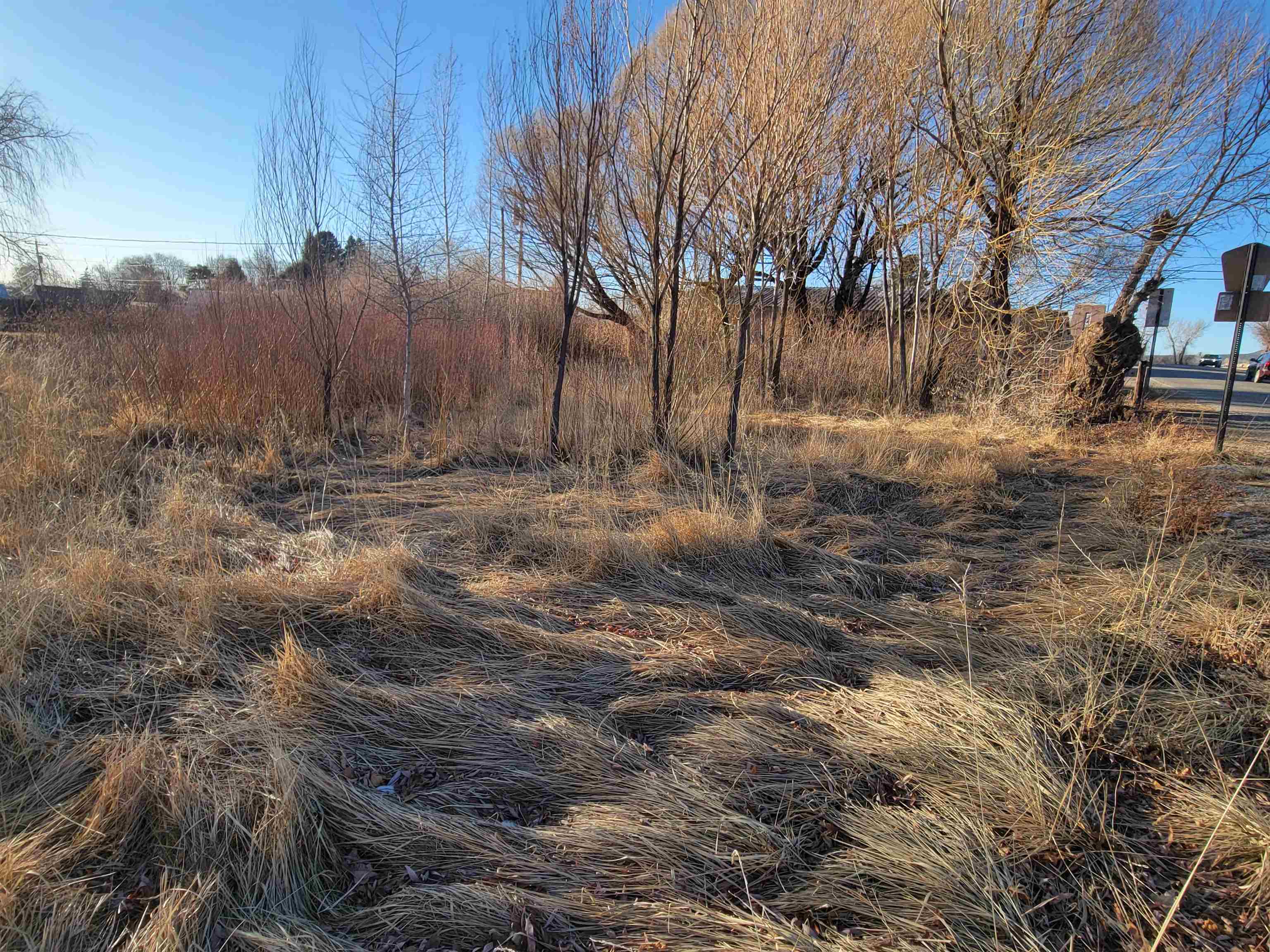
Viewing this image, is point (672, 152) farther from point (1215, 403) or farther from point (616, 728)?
point (1215, 403)

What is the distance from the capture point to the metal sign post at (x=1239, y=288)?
7.08 metres

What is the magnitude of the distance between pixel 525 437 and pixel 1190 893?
5.82 metres

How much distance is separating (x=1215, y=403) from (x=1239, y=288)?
29.3 ft

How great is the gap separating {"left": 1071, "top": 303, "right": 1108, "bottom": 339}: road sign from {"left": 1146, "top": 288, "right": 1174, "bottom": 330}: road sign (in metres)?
3.31

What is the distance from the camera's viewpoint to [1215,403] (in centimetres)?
1412

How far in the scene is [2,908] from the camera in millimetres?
1391

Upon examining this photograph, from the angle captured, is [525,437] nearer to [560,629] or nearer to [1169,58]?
[560,629]

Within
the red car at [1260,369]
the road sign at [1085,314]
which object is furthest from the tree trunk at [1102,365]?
the red car at [1260,369]

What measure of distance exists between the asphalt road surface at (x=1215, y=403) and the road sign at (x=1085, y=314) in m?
1.88

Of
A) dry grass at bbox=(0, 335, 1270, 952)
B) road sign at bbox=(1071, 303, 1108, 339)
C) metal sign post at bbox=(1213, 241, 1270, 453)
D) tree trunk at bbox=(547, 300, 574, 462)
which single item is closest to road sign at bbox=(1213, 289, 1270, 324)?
metal sign post at bbox=(1213, 241, 1270, 453)

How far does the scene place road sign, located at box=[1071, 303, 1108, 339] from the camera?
1059 cm

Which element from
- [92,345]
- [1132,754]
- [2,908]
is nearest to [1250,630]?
[1132,754]

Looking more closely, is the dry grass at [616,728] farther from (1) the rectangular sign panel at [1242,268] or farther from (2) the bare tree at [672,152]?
(1) the rectangular sign panel at [1242,268]

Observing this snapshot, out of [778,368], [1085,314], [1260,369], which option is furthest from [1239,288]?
[1260,369]
